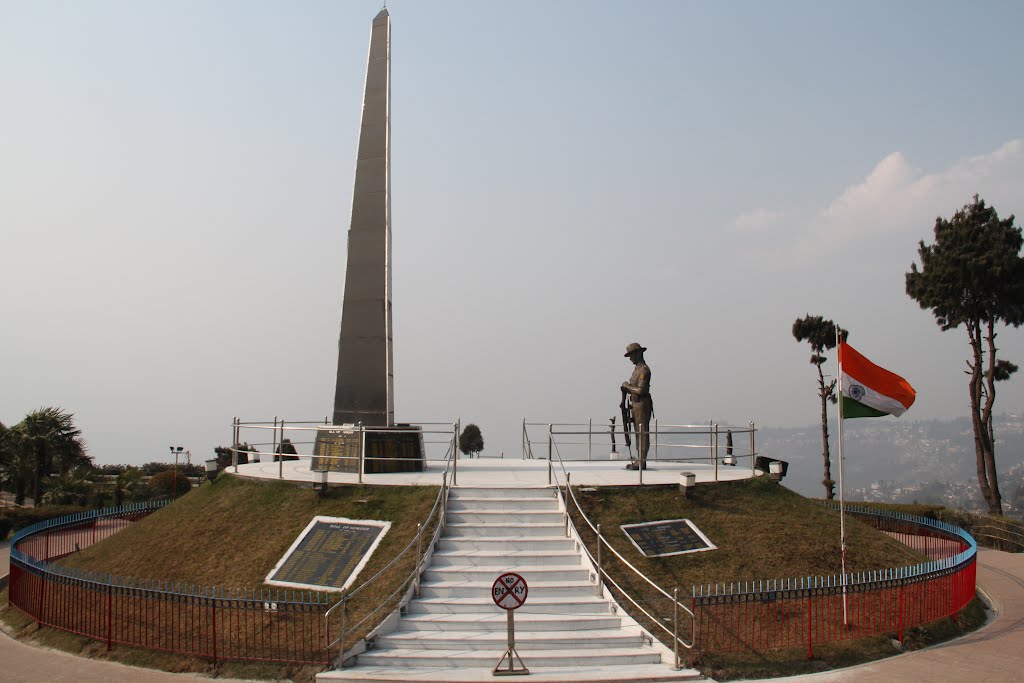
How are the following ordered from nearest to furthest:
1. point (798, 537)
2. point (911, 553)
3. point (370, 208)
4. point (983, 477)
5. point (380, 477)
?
point (798, 537) < point (911, 553) < point (380, 477) < point (370, 208) < point (983, 477)

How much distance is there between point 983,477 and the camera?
32.7 meters

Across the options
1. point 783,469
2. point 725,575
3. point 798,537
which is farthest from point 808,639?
point 783,469

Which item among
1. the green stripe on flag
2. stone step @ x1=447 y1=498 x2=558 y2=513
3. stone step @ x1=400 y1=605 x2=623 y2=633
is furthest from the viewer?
stone step @ x1=447 y1=498 x2=558 y2=513

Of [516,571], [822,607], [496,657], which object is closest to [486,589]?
[516,571]

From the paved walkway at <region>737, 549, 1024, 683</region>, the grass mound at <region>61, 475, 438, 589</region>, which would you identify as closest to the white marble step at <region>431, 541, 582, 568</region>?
the grass mound at <region>61, 475, 438, 589</region>

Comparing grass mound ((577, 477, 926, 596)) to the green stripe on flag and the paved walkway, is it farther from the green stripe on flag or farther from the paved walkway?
the green stripe on flag

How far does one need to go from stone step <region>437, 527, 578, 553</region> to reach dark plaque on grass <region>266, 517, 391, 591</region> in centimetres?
131

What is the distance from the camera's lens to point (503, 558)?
543 inches

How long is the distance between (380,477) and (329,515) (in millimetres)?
2463

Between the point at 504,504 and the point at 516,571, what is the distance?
2.32m

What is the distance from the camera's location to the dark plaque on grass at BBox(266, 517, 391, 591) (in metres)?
13.3

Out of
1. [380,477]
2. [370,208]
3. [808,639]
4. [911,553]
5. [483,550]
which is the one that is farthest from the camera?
[370,208]

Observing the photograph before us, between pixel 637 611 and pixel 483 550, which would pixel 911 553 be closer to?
pixel 637 611

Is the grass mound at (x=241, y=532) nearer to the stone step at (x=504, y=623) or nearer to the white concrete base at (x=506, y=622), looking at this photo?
the white concrete base at (x=506, y=622)
